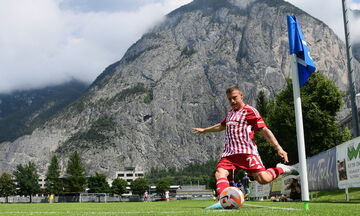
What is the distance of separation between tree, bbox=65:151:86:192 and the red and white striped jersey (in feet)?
377

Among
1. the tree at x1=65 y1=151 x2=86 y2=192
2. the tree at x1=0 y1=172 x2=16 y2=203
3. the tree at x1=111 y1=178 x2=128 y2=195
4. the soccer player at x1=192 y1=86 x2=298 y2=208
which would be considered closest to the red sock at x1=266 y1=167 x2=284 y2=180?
the soccer player at x1=192 y1=86 x2=298 y2=208

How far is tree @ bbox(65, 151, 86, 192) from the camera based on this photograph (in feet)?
383

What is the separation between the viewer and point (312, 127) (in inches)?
1614

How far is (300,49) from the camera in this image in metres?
9.77

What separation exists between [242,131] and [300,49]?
3.59 m

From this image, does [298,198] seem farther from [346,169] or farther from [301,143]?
[301,143]

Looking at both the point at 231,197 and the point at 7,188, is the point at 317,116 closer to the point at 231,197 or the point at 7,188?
the point at 231,197

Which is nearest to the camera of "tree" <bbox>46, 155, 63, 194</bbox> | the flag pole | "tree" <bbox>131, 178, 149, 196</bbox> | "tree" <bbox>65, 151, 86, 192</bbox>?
the flag pole

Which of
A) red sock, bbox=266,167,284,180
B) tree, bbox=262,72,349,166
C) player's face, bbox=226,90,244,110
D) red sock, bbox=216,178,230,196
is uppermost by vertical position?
tree, bbox=262,72,349,166

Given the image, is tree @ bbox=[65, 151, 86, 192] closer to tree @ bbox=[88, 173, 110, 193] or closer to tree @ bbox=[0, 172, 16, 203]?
tree @ bbox=[0, 172, 16, 203]

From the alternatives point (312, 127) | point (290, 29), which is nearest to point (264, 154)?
point (312, 127)

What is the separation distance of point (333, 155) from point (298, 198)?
11.4 ft

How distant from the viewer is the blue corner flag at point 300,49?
9.76 metres

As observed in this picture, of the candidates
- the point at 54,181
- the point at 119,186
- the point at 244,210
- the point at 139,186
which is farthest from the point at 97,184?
the point at 244,210
